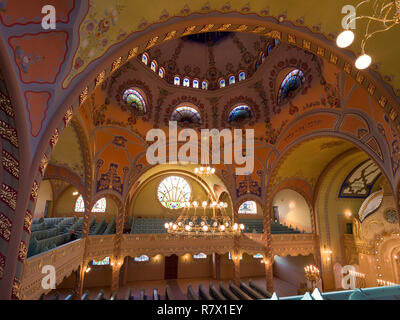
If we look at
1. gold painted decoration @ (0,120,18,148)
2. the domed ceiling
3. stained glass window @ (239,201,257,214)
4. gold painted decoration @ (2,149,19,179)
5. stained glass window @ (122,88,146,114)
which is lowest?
gold painted decoration @ (2,149,19,179)

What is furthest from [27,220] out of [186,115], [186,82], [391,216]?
[391,216]

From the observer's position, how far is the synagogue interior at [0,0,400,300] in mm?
3775

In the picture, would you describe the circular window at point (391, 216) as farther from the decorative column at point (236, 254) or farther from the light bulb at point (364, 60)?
the light bulb at point (364, 60)

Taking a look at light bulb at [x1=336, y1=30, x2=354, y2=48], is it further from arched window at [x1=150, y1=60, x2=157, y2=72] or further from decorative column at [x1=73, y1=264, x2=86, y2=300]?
decorative column at [x1=73, y1=264, x2=86, y2=300]

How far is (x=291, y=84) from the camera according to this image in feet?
36.3

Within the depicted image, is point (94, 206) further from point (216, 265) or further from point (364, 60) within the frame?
point (364, 60)

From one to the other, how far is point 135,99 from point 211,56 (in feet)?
18.3

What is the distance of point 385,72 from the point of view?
18.1ft

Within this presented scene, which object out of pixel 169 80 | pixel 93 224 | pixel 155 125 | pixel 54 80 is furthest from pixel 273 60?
pixel 93 224

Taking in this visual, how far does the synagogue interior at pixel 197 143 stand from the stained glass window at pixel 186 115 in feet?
0.46

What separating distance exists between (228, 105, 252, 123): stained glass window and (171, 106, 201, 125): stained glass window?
2239 millimetres

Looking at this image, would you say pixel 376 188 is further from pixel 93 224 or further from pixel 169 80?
pixel 93 224

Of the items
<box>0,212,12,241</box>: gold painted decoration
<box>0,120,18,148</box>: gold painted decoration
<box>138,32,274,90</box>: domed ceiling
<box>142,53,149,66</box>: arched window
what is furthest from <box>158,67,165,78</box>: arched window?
<box>0,212,12,241</box>: gold painted decoration
